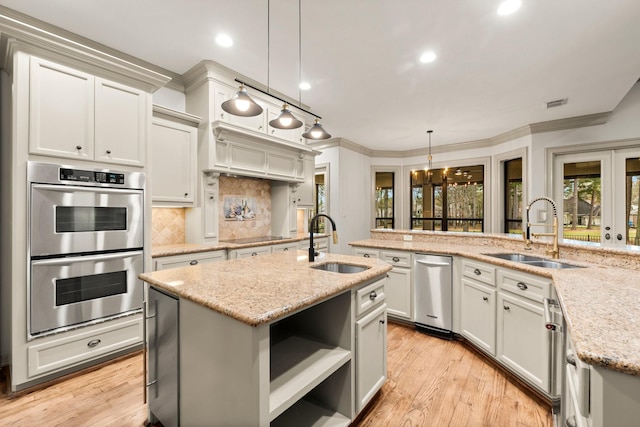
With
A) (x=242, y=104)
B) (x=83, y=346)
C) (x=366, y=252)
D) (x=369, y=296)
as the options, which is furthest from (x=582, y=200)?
(x=83, y=346)

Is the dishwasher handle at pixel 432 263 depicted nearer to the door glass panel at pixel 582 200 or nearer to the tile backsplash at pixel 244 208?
the tile backsplash at pixel 244 208

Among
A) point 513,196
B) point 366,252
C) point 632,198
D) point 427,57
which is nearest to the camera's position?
point 427,57

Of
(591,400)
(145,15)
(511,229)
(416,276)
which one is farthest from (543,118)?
(145,15)

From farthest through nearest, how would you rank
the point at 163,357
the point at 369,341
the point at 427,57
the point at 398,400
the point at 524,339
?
the point at 427,57 → the point at 524,339 → the point at 398,400 → the point at 369,341 → the point at 163,357

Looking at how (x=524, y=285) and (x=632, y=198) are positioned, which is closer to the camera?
(x=524, y=285)

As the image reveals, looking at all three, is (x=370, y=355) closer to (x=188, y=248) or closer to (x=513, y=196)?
(x=188, y=248)

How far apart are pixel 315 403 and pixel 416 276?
1.85 meters

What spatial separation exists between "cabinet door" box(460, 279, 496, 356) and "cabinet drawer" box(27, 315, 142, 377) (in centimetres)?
308

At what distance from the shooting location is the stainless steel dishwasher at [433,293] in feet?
9.75

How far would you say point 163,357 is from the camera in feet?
5.32

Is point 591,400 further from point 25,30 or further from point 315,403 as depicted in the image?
point 25,30

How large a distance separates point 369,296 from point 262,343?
884 millimetres

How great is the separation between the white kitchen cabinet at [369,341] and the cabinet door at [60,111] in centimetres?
248

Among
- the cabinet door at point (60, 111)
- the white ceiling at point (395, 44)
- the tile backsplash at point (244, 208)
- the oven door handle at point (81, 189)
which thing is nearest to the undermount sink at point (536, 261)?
the white ceiling at point (395, 44)
